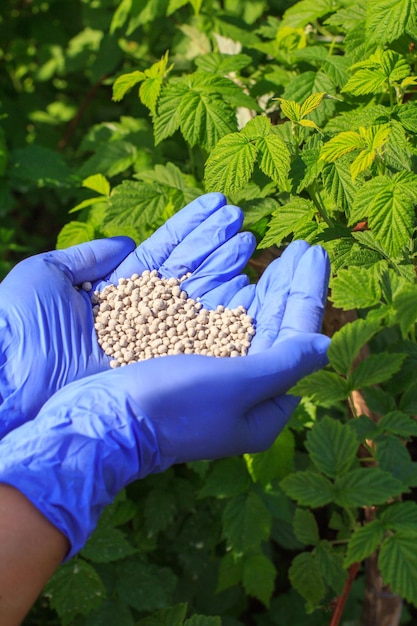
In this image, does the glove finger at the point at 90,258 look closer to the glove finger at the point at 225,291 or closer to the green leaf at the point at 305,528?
the glove finger at the point at 225,291

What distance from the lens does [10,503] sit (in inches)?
56.1

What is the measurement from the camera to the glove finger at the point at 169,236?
6.73 feet

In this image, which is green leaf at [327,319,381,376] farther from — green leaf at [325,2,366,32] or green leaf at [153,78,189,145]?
green leaf at [325,2,366,32]

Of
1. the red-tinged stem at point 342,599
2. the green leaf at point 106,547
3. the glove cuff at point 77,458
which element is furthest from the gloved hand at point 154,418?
the green leaf at point 106,547

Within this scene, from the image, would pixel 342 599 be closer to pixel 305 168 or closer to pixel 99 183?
pixel 305 168

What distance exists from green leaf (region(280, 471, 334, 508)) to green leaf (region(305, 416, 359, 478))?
29mm

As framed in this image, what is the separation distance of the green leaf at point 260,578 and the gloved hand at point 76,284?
99 centimetres

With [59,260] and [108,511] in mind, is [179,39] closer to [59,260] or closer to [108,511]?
[59,260]

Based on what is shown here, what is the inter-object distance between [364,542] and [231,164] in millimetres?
968

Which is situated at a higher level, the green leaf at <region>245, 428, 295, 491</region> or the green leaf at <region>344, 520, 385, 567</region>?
the green leaf at <region>344, 520, 385, 567</region>

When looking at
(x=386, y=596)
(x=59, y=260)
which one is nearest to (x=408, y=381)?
(x=59, y=260)

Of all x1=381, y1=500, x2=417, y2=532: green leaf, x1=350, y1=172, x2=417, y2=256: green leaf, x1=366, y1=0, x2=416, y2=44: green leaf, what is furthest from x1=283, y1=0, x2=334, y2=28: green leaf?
x1=381, y1=500, x2=417, y2=532: green leaf

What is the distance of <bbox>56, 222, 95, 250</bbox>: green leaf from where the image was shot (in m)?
2.41

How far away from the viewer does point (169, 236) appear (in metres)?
2.12
